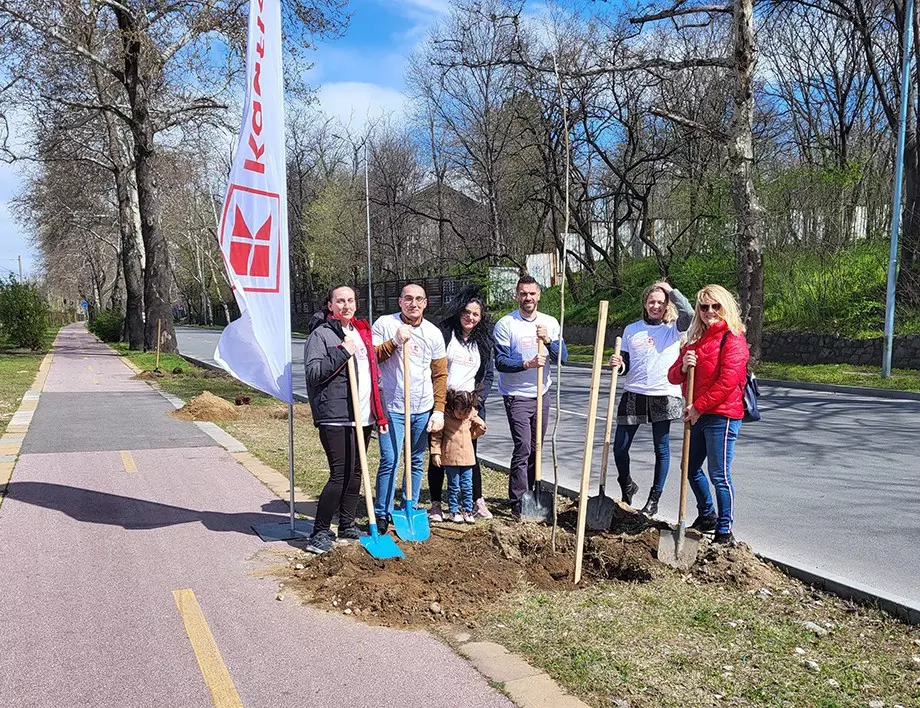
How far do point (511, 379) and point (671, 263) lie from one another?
22034mm

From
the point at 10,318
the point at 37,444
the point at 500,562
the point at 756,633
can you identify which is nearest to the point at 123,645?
the point at 500,562

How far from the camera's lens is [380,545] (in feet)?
17.1

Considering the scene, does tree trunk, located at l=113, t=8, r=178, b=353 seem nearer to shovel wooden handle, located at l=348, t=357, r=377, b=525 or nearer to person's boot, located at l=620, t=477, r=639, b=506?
shovel wooden handle, located at l=348, t=357, r=377, b=525

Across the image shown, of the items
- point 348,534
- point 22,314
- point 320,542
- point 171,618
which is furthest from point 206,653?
point 22,314

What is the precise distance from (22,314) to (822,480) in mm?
31221

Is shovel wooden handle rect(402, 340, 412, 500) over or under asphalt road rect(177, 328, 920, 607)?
over

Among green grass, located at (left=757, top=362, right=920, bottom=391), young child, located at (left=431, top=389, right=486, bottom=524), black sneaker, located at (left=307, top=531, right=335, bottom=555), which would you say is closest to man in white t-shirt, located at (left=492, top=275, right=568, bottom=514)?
young child, located at (left=431, top=389, right=486, bottom=524)

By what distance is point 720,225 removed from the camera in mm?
24844

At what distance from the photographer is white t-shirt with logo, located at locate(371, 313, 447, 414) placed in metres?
5.85

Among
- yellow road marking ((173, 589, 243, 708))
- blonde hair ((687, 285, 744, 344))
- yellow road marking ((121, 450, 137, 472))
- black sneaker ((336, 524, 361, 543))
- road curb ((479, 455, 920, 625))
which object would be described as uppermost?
blonde hair ((687, 285, 744, 344))

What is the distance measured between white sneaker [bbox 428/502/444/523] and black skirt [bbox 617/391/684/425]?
1606 mm

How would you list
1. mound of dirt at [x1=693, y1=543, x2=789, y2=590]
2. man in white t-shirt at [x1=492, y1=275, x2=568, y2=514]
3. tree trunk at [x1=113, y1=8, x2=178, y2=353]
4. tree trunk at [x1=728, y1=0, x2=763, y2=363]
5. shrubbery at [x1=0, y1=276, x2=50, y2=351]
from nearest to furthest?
mound of dirt at [x1=693, y1=543, x2=789, y2=590]
man in white t-shirt at [x1=492, y1=275, x2=568, y2=514]
tree trunk at [x1=728, y1=0, x2=763, y2=363]
tree trunk at [x1=113, y1=8, x2=178, y2=353]
shrubbery at [x1=0, y1=276, x2=50, y2=351]

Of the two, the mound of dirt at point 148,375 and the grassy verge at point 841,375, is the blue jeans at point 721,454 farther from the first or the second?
the mound of dirt at point 148,375

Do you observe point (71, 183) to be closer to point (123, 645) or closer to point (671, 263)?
point (671, 263)
